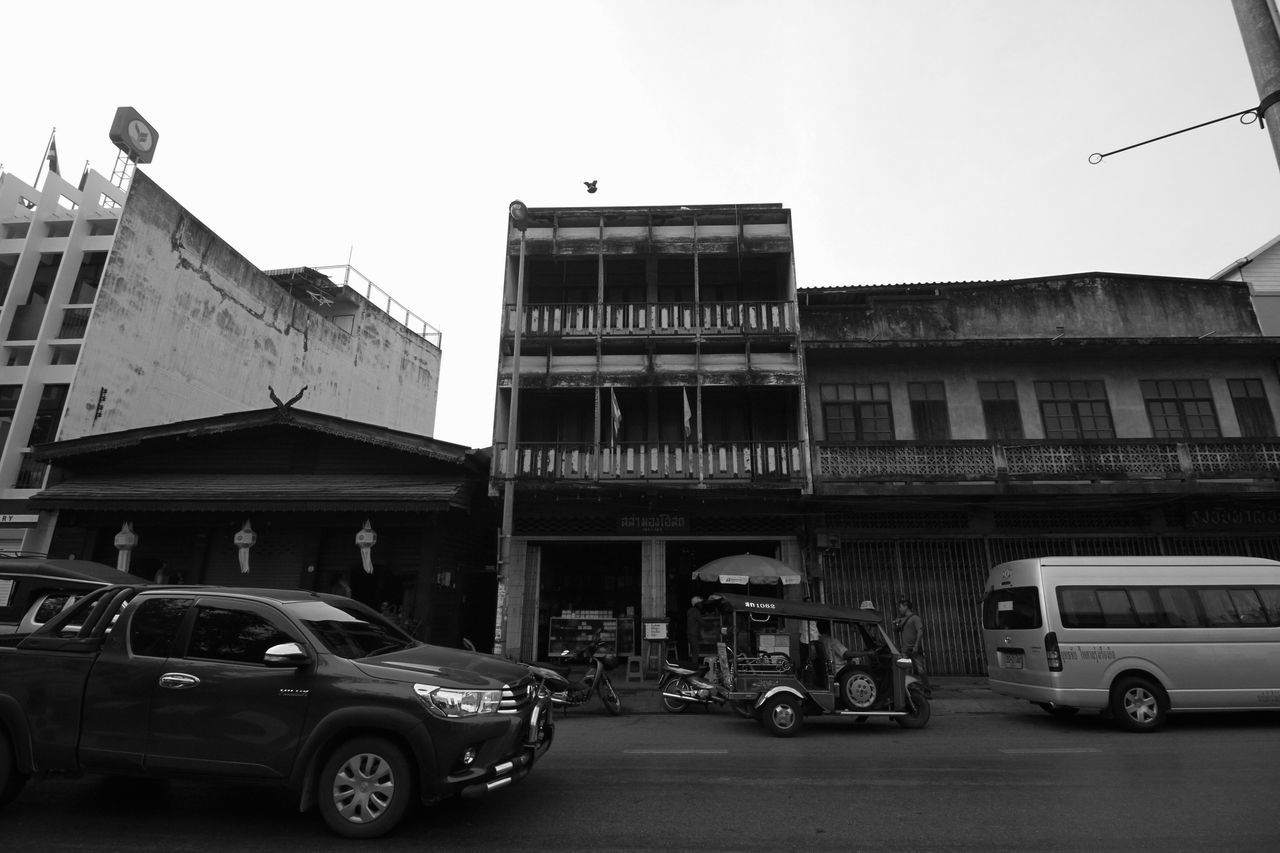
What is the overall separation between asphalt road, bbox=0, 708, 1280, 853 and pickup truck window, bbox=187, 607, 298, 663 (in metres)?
Answer: 1.27

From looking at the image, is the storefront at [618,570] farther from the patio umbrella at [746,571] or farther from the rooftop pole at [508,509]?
the patio umbrella at [746,571]

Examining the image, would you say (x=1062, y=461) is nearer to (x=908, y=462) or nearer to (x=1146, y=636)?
(x=908, y=462)

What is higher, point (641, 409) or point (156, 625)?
point (641, 409)

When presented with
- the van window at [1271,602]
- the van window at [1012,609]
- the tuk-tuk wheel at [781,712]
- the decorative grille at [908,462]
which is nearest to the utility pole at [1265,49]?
the tuk-tuk wheel at [781,712]

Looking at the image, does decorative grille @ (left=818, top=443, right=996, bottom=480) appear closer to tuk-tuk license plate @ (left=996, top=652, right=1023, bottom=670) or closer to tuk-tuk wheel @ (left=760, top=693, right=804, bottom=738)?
tuk-tuk license plate @ (left=996, top=652, right=1023, bottom=670)

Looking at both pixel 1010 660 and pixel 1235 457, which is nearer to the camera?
pixel 1010 660

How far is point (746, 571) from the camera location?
44.8 ft

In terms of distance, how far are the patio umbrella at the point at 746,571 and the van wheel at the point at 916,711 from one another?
386 cm

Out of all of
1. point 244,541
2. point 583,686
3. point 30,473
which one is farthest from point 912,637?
point 30,473

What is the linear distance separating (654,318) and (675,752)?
1190 cm

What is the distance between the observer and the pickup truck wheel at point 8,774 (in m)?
5.20

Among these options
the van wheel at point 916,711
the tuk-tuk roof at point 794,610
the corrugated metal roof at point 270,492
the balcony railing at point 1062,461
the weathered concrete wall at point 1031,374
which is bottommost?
the van wheel at point 916,711

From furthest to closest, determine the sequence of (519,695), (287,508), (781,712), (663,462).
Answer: (663,462) → (287,508) → (781,712) → (519,695)

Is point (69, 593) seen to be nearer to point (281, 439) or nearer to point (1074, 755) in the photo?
point (281, 439)
